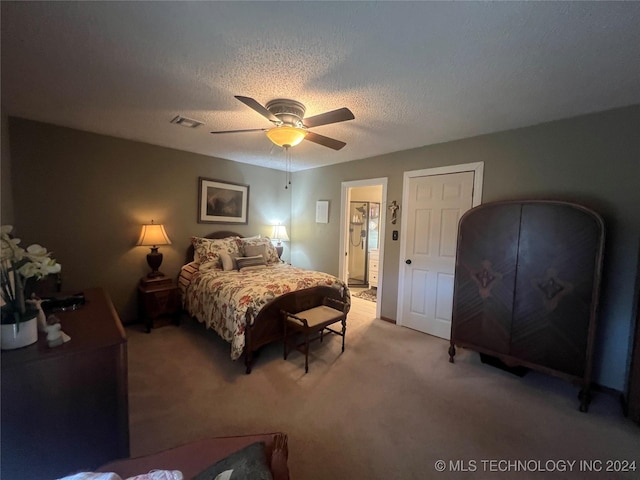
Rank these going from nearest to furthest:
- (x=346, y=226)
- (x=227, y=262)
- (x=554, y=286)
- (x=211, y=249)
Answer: (x=554, y=286) < (x=227, y=262) < (x=211, y=249) < (x=346, y=226)

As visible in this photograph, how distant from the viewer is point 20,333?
1126 millimetres

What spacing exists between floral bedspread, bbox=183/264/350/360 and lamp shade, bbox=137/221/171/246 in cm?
63

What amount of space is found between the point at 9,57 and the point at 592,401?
16.3 feet

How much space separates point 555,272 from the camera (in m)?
2.17

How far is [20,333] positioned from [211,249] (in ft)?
8.54

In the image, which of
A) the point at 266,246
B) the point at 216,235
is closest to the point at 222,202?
the point at 216,235

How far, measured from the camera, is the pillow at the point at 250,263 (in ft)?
11.3

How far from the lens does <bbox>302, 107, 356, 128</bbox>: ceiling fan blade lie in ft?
5.88

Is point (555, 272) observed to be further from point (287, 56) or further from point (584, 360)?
point (287, 56)

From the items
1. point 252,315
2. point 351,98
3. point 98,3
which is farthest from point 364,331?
point 98,3

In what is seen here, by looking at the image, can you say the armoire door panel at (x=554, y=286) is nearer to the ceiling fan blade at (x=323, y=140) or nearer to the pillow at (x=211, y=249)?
the ceiling fan blade at (x=323, y=140)

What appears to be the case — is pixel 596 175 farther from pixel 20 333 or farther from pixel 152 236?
pixel 152 236

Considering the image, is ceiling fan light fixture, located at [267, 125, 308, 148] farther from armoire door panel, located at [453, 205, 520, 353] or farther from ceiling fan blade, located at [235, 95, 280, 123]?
armoire door panel, located at [453, 205, 520, 353]

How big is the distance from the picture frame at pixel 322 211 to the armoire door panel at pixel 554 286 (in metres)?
2.85
